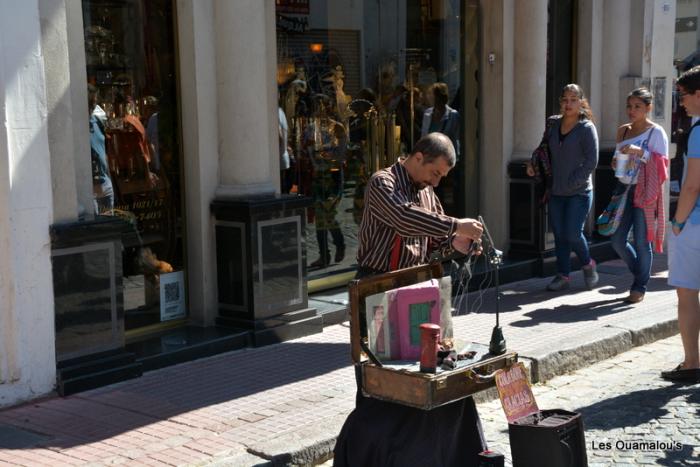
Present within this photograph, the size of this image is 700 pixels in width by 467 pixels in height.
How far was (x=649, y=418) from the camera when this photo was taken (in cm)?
621

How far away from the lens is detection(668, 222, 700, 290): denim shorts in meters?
6.54

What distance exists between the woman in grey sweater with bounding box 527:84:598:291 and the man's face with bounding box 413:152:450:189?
461 centimetres

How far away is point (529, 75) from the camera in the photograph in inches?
419

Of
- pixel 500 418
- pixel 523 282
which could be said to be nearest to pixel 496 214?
pixel 523 282

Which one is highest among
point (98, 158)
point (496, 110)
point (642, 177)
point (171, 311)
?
point (496, 110)

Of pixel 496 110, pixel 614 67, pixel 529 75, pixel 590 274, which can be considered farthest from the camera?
pixel 614 67

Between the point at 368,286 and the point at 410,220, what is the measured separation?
41 centimetres

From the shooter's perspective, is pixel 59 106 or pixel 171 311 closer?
pixel 59 106

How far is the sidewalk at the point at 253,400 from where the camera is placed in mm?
5480

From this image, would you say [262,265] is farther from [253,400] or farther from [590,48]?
[590,48]

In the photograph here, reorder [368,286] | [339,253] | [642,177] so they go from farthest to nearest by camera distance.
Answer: [339,253] < [642,177] < [368,286]

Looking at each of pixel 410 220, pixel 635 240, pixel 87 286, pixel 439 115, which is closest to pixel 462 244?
pixel 410 220

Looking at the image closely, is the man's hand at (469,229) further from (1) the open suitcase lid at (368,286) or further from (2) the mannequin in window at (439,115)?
(2) the mannequin in window at (439,115)

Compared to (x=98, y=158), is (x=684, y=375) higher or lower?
lower
